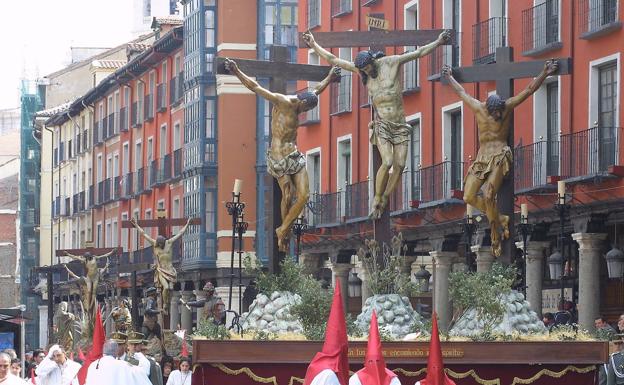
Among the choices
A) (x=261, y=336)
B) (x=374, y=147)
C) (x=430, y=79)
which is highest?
(x=430, y=79)

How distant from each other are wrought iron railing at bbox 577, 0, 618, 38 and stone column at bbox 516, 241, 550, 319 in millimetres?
4435

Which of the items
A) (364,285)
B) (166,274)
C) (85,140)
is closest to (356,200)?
(364,285)

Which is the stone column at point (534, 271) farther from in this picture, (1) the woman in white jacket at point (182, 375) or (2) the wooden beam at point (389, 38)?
(2) the wooden beam at point (389, 38)

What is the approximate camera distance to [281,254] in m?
23.5

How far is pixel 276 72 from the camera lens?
24281mm

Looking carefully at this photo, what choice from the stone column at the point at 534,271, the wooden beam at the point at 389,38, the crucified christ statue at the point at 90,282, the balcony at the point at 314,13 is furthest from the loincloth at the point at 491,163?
the balcony at the point at 314,13

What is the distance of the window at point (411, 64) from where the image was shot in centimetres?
4409

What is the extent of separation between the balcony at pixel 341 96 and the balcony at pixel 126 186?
27617 millimetres

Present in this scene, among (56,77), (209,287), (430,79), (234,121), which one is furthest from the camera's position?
(56,77)

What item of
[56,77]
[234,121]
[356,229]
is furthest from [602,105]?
[56,77]

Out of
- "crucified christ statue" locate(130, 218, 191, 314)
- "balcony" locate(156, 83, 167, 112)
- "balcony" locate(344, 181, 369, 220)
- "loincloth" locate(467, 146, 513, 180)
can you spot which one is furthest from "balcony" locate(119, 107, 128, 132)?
"loincloth" locate(467, 146, 513, 180)

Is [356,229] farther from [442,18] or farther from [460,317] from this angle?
[460,317]

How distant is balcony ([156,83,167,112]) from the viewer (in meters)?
70.7

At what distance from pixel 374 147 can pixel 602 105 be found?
13151 millimetres
